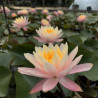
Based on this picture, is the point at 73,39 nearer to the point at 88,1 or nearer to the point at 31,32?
the point at 31,32

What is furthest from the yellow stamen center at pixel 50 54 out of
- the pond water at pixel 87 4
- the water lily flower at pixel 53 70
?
the pond water at pixel 87 4

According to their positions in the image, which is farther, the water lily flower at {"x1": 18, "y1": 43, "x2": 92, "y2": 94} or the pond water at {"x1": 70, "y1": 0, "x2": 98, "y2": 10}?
the pond water at {"x1": 70, "y1": 0, "x2": 98, "y2": 10}

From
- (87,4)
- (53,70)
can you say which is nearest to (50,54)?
(53,70)

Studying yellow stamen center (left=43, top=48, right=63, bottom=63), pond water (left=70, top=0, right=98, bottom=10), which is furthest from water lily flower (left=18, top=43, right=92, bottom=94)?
pond water (left=70, top=0, right=98, bottom=10)

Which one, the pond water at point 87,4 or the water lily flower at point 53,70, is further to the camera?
the pond water at point 87,4

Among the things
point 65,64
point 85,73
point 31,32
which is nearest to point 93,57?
point 85,73

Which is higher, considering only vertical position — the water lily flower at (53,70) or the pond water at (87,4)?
the water lily flower at (53,70)

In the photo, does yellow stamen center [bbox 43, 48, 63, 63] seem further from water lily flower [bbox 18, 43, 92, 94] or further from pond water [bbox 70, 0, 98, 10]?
pond water [bbox 70, 0, 98, 10]

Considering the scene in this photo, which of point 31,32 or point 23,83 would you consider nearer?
point 23,83

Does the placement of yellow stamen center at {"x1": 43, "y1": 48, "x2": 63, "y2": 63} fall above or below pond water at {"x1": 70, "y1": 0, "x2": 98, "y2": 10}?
above

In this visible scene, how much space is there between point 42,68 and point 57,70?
1.5 inches

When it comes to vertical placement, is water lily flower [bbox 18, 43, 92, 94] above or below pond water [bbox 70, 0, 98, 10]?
above

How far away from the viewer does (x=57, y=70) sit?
40 cm

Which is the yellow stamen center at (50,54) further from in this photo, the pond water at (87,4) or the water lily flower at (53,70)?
the pond water at (87,4)
